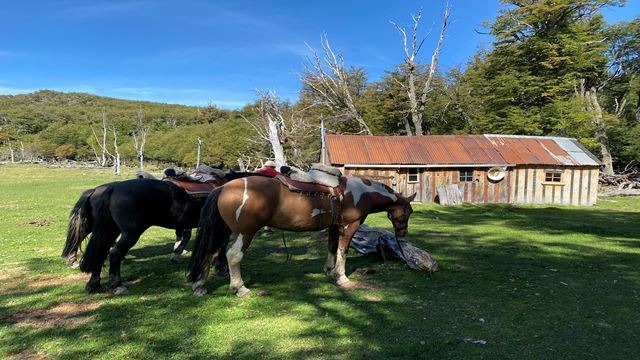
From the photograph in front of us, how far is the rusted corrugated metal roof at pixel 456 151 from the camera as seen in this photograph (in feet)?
66.7

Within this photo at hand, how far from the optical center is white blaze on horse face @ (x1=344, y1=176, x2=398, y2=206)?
6.55 meters

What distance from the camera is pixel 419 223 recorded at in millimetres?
13602

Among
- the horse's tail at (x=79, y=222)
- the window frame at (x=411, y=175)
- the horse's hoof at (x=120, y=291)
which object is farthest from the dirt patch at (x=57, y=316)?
the window frame at (x=411, y=175)

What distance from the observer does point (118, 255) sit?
5.68 meters

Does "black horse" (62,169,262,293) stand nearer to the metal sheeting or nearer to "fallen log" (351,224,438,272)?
"fallen log" (351,224,438,272)

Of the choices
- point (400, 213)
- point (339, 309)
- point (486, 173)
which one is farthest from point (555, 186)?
point (339, 309)

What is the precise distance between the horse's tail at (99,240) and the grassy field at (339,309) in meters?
0.49

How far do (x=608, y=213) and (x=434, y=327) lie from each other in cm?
1703

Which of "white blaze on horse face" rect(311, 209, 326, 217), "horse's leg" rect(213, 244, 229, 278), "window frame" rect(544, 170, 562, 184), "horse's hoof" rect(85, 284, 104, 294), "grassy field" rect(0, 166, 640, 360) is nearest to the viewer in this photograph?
"grassy field" rect(0, 166, 640, 360)

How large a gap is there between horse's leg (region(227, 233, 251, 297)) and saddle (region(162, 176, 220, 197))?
5.11 feet

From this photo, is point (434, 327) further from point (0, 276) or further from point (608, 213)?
point (608, 213)

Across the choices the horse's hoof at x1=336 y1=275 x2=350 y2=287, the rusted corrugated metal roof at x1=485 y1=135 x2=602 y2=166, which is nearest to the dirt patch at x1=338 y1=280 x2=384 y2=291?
the horse's hoof at x1=336 y1=275 x2=350 y2=287

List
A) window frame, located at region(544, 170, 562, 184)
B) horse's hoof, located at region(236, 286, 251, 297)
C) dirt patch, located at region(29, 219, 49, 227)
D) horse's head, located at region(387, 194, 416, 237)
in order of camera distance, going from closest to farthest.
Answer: horse's hoof, located at region(236, 286, 251, 297) → horse's head, located at region(387, 194, 416, 237) → dirt patch, located at region(29, 219, 49, 227) → window frame, located at region(544, 170, 562, 184)

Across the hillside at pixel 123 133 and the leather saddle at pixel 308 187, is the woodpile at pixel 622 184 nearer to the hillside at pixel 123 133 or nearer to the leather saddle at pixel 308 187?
the leather saddle at pixel 308 187
